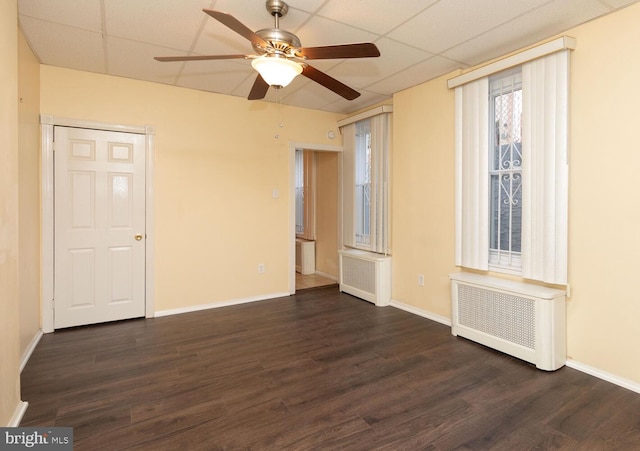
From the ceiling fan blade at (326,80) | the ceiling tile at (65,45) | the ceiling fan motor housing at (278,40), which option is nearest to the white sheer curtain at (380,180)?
the ceiling fan blade at (326,80)

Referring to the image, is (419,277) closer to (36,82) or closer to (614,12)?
(614,12)

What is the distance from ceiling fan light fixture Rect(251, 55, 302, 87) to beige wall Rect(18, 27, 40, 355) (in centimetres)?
203

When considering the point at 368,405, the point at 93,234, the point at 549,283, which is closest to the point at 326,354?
the point at 368,405

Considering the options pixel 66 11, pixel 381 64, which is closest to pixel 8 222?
pixel 66 11

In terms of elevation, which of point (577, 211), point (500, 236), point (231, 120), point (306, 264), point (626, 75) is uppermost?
point (231, 120)

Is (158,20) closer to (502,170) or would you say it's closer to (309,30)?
(309,30)

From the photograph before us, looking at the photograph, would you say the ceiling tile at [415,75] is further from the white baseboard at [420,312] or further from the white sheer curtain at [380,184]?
the white baseboard at [420,312]

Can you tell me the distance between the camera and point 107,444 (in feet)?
6.09

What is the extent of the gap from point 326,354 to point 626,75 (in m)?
3.06

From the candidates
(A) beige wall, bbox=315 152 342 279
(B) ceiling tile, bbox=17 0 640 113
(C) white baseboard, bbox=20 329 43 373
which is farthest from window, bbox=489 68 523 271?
(C) white baseboard, bbox=20 329 43 373

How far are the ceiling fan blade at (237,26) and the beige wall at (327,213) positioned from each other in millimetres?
3674

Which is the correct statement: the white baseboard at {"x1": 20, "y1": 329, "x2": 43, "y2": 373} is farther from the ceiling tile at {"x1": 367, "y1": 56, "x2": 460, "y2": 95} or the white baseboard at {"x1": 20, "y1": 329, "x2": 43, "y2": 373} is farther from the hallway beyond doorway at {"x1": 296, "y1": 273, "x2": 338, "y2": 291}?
the ceiling tile at {"x1": 367, "y1": 56, "x2": 460, "y2": 95}

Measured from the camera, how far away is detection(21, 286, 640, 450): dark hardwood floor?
1.93m

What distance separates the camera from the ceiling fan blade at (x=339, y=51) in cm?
197
